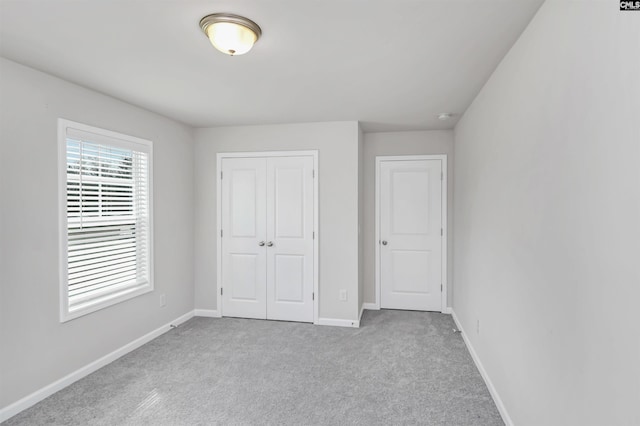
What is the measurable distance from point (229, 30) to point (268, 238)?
8.80 ft

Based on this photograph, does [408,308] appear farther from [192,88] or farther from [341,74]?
[192,88]

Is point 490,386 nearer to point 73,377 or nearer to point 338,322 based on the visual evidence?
point 338,322

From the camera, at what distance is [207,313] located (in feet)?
14.1

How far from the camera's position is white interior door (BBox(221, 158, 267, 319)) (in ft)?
13.6

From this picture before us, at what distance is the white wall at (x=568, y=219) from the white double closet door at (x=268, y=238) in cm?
215

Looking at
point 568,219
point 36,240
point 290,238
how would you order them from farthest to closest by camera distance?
point 290,238 → point 36,240 → point 568,219

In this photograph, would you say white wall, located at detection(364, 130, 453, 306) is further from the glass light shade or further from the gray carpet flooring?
the glass light shade

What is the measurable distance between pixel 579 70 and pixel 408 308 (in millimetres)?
3669

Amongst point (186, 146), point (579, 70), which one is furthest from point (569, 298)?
point (186, 146)

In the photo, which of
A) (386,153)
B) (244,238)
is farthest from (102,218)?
(386,153)

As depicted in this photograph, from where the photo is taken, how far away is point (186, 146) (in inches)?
163

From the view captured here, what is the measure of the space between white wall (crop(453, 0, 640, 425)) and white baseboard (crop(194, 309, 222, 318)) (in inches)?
124

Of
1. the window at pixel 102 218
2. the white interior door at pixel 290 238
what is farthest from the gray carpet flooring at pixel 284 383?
the window at pixel 102 218

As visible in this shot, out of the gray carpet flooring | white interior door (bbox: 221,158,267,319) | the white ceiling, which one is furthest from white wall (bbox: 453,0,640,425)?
white interior door (bbox: 221,158,267,319)
